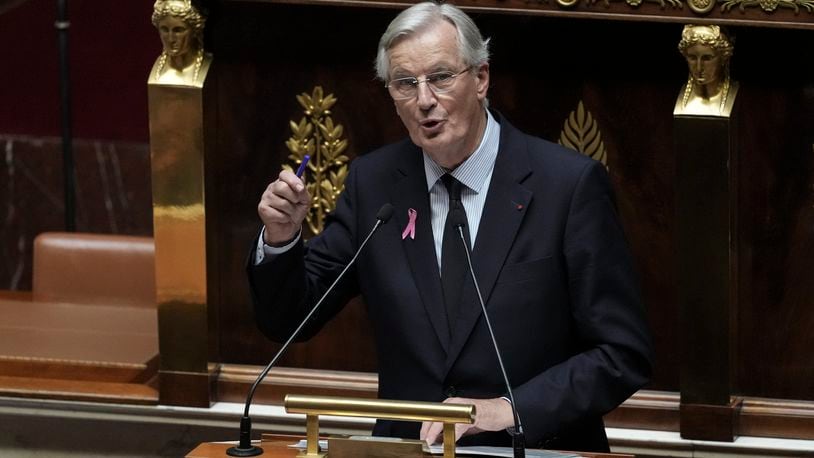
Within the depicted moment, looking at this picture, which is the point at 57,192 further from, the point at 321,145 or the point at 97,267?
the point at 321,145

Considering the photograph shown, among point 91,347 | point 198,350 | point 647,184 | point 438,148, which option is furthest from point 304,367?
point 438,148

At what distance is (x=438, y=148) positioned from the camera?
2.94m

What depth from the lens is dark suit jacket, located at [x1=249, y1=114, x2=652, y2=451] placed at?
289 centimetres

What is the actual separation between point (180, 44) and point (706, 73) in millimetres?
1154

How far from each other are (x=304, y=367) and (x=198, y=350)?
262mm

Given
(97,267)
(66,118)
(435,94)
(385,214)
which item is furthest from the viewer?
(66,118)

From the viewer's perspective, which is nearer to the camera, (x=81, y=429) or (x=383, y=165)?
(x=383, y=165)

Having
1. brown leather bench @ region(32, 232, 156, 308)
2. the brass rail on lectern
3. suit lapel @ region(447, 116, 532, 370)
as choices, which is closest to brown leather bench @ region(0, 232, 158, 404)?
brown leather bench @ region(32, 232, 156, 308)

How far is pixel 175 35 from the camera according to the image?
3760 millimetres

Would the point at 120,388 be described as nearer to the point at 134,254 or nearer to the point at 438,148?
the point at 134,254

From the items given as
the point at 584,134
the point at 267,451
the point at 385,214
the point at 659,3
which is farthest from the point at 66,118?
the point at 267,451

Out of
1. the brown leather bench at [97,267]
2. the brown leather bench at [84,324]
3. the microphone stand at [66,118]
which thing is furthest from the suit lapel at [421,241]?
the microphone stand at [66,118]

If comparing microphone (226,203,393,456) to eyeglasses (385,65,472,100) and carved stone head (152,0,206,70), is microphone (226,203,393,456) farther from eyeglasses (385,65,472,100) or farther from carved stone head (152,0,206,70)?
carved stone head (152,0,206,70)

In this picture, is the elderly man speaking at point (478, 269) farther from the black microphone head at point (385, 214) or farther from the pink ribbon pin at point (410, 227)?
the black microphone head at point (385, 214)
